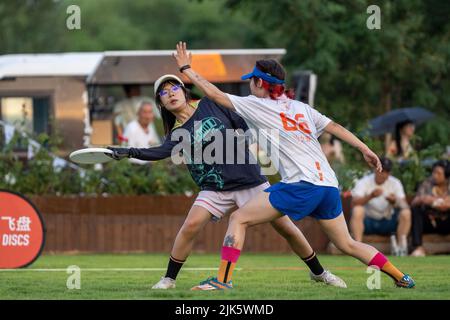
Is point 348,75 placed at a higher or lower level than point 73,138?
higher

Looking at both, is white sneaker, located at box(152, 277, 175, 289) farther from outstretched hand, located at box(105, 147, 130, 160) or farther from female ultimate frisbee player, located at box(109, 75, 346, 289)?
outstretched hand, located at box(105, 147, 130, 160)

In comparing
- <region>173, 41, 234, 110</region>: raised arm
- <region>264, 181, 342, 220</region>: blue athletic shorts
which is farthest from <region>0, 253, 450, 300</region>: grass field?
<region>173, 41, 234, 110</region>: raised arm

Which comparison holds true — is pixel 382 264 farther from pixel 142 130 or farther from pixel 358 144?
pixel 142 130

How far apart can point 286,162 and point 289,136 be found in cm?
22

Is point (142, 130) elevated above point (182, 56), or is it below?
above

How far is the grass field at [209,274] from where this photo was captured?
9211mm

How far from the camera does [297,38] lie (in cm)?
2553

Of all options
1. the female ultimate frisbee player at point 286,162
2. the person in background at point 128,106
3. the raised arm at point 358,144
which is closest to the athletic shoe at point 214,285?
the female ultimate frisbee player at point 286,162

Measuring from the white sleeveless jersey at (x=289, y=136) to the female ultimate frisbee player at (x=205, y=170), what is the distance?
600 millimetres

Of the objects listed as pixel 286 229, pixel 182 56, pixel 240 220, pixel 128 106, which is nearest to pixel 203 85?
pixel 182 56

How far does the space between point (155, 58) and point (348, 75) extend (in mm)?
5759

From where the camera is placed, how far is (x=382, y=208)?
16125mm
